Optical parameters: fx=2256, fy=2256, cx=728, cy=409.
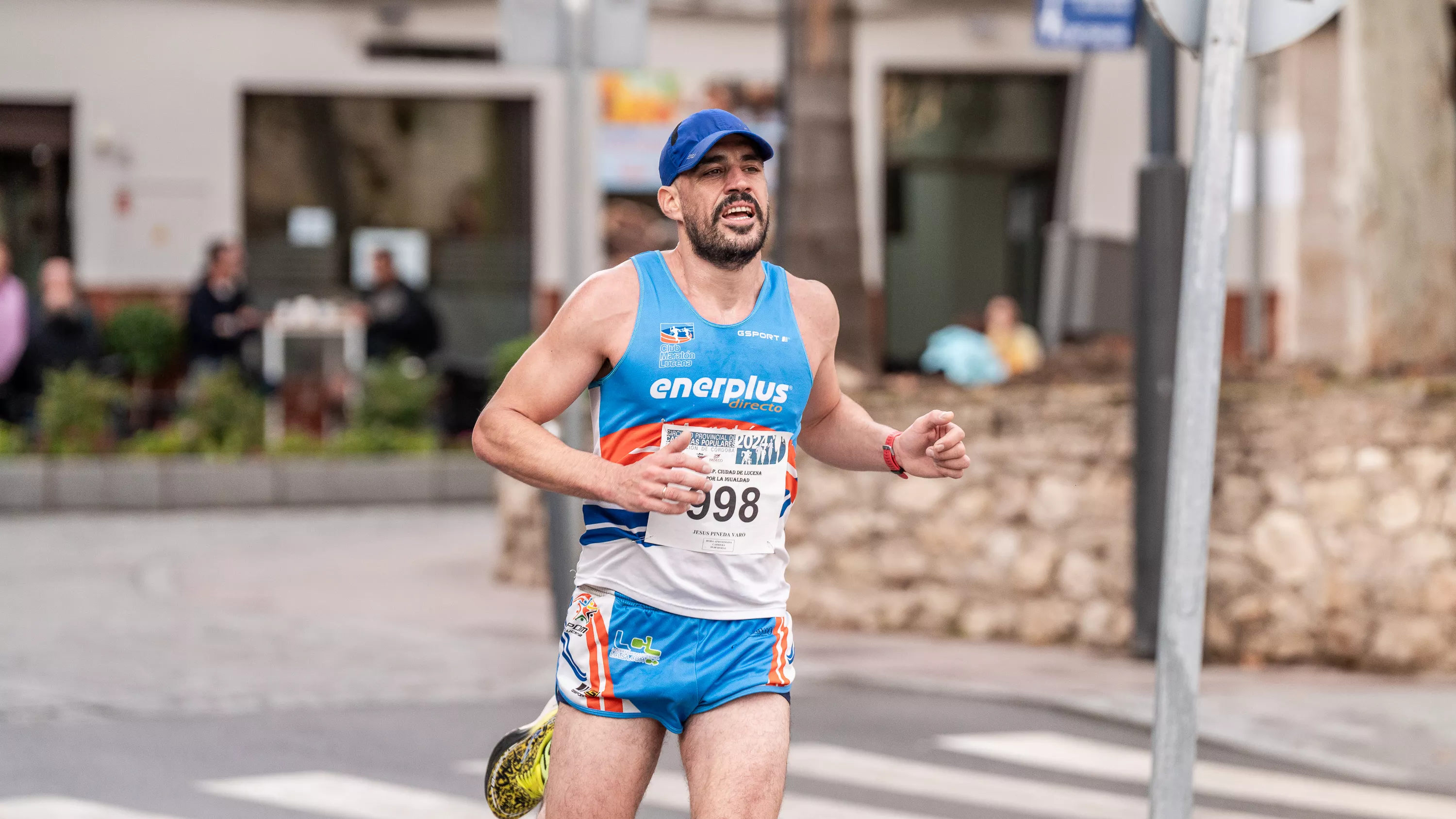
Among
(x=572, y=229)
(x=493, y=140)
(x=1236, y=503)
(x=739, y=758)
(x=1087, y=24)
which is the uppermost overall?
(x=1087, y=24)

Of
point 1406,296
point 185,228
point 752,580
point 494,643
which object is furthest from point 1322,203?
point 752,580

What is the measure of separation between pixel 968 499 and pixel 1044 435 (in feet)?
1.61

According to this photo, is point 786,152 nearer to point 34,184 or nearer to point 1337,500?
point 1337,500

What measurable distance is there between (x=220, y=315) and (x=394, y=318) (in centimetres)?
156

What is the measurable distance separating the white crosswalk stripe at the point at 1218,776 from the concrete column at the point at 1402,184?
3820 millimetres

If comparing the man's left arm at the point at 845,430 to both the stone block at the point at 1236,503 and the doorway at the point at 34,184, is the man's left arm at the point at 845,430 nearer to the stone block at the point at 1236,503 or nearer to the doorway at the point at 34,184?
the stone block at the point at 1236,503

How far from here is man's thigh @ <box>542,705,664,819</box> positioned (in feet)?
13.7

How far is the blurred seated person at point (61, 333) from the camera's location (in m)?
19.0

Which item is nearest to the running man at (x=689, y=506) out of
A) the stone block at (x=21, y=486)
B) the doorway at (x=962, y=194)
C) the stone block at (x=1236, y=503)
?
the stone block at (x=1236, y=503)

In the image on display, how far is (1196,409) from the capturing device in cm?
540

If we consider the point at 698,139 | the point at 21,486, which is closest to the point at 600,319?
the point at 698,139

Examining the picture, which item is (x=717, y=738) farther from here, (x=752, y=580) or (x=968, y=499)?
(x=968, y=499)

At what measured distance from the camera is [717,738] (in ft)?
13.7

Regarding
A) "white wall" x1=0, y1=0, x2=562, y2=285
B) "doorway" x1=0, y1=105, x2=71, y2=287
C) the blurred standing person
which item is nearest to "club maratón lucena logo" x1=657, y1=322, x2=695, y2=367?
the blurred standing person
